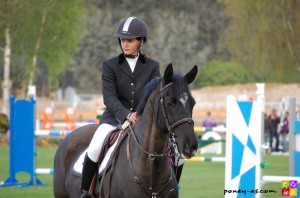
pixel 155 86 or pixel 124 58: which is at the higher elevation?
pixel 124 58

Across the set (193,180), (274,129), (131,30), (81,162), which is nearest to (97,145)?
(81,162)

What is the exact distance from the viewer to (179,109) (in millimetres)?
6613

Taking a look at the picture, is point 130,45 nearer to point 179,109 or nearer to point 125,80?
point 125,80

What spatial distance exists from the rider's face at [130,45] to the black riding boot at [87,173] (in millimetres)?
1120

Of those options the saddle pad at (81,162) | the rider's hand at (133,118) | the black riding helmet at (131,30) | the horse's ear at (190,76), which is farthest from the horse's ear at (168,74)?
the saddle pad at (81,162)

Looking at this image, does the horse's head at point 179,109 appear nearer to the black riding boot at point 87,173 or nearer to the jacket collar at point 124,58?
the jacket collar at point 124,58

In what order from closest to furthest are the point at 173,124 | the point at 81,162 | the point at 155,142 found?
the point at 173,124 < the point at 155,142 < the point at 81,162

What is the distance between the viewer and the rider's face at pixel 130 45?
7.83 m

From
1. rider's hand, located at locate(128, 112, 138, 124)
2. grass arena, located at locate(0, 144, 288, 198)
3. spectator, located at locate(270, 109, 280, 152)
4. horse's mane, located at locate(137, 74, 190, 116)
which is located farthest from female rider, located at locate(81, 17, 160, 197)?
spectator, located at locate(270, 109, 280, 152)

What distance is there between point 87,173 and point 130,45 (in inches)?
52.9

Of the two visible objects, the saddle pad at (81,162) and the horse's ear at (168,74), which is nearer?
the horse's ear at (168,74)

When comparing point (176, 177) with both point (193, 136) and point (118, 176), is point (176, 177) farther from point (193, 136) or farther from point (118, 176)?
point (193, 136)

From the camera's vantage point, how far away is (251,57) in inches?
1932

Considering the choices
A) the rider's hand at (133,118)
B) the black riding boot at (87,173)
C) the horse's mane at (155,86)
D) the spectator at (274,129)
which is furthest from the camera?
the spectator at (274,129)
